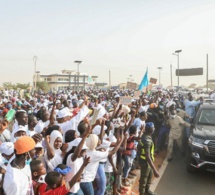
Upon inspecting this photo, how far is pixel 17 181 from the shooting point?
2549mm

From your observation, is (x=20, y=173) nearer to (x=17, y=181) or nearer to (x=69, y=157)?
(x=17, y=181)

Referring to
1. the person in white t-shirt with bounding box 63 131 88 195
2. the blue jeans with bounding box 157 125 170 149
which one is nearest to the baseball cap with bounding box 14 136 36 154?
the person in white t-shirt with bounding box 63 131 88 195

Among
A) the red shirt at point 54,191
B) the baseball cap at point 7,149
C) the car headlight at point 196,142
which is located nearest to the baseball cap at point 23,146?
the red shirt at point 54,191

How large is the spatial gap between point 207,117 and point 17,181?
5.95 metres

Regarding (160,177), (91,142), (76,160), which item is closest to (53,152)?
(76,160)

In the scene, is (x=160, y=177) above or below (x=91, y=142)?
below

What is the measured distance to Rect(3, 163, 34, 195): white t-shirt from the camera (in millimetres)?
2510

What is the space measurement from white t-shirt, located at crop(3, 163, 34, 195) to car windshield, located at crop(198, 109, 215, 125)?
5.36 meters

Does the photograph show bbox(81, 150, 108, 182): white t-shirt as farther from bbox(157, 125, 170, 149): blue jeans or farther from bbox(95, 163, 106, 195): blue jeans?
bbox(157, 125, 170, 149): blue jeans

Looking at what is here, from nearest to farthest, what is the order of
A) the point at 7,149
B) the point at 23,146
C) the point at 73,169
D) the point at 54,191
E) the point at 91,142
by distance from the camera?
1. the point at 23,146
2. the point at 54,191
3. the point at 73,169
4. the point at 7,149
5. the point at 91,142

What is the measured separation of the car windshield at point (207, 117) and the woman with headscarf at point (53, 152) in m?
4.47

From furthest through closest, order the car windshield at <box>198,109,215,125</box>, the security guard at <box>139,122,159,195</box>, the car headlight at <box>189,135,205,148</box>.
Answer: the car windshield at <box>198,109,215,125</box>, the car headlight at <box>189,135,205,148</box>, the security guard at <box>139,122,159,195</box>

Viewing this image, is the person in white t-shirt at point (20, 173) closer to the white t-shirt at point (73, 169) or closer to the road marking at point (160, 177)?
the white t-shirt at point (73, 169)

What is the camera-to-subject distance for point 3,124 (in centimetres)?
405
